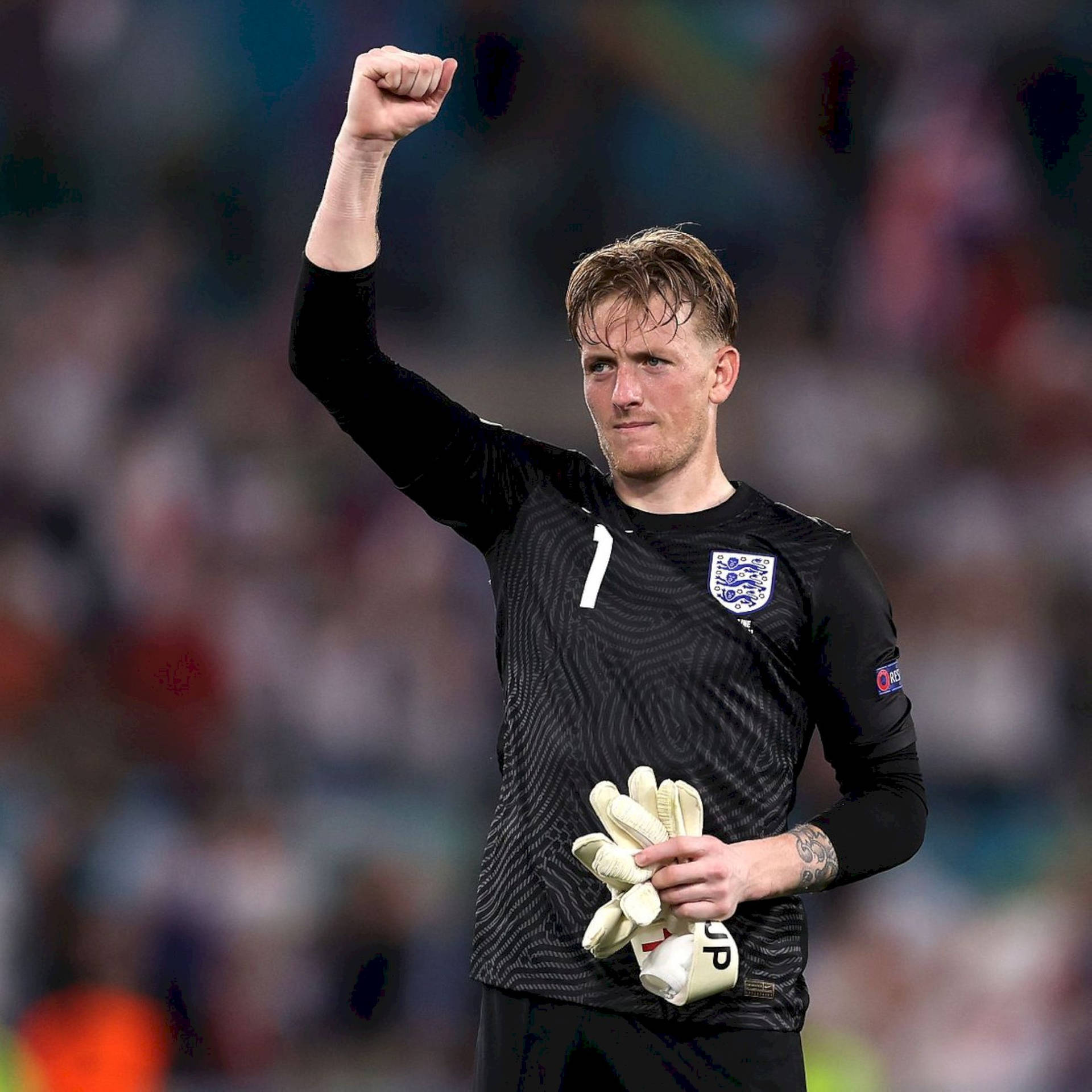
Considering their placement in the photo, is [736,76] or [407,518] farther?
[736,76]

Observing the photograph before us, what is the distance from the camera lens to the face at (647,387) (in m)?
2.74

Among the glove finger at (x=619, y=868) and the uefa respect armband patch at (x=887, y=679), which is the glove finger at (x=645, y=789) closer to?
the glove finger at (x=619, y=868)

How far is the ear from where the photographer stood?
285cm

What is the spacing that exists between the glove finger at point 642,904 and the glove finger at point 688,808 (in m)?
0.11

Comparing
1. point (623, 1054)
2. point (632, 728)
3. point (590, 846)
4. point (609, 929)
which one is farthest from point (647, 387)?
point (623, 1054)

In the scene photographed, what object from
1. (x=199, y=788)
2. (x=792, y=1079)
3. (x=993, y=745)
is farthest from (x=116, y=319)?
(x=792, y=1079)

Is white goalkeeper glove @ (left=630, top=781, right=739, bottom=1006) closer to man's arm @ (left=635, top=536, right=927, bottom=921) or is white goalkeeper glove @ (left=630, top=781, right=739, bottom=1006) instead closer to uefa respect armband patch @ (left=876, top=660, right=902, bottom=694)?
man's arm @ (left=635, top=536, right=927, bottom=921)

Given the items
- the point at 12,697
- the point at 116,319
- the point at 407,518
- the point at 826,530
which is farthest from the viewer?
the point at 116,319

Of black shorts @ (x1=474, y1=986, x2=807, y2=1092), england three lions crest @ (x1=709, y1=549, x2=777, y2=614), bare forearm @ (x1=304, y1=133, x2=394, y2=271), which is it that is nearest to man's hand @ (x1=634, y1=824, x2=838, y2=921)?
black shorts @ (x1=474, y1=986, x2=807, y2=1092)

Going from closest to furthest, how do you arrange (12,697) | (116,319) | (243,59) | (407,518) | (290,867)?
(290,867)
(12,697)
(407,518)
(116,319)
(243,59)

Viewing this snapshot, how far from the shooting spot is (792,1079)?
8.53ft

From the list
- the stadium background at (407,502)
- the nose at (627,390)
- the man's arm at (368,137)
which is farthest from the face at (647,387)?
the stadium background at (407,502)

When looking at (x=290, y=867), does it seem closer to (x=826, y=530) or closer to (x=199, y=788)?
(x=199, y=788)

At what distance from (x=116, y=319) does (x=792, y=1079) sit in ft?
20.1
